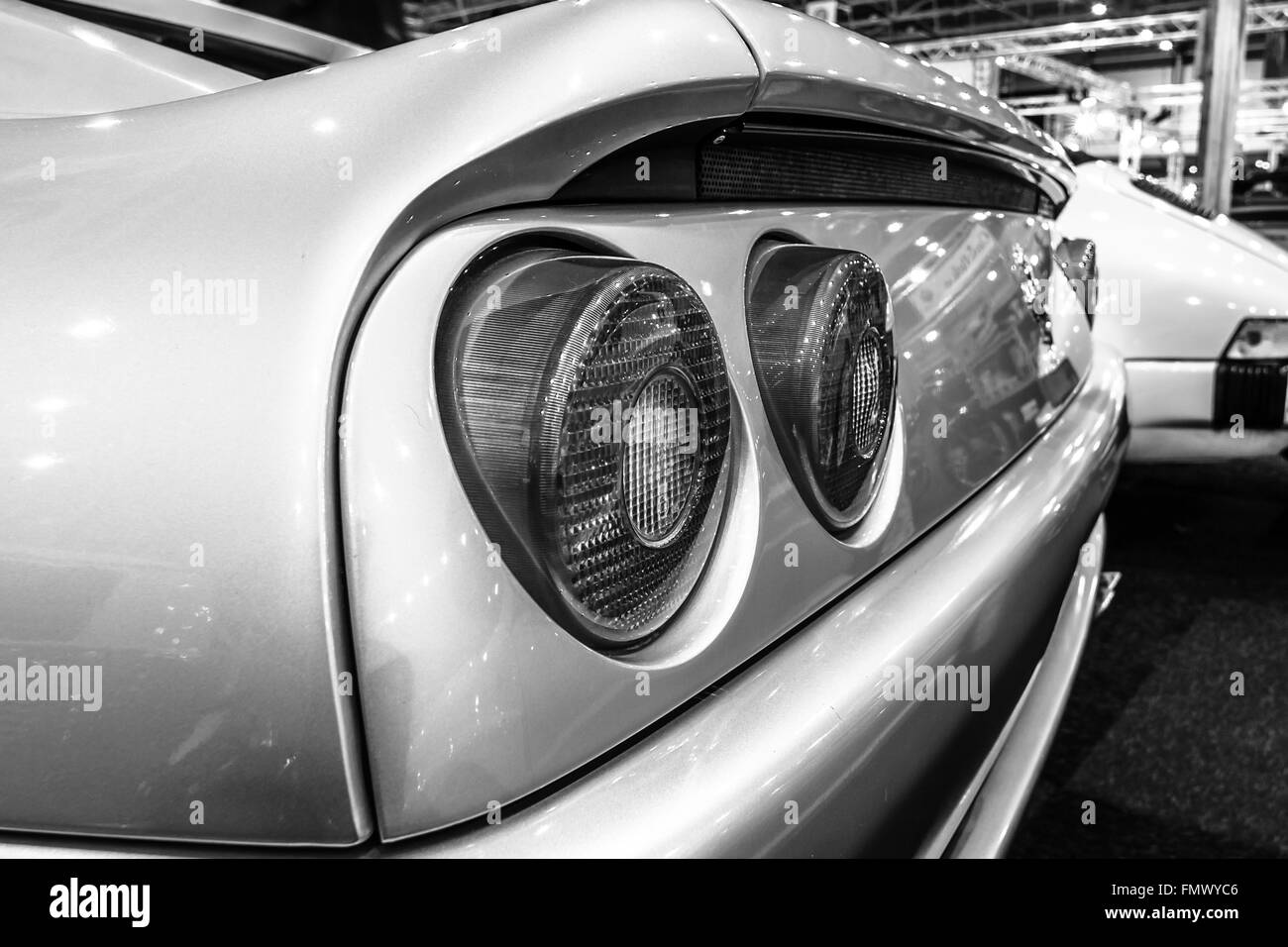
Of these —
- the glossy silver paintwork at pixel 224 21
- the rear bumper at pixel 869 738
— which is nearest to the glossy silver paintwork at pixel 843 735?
the rear bumper at pixel 869 738

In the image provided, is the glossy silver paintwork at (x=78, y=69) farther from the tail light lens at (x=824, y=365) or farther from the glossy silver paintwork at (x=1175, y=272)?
the glossy silver paintwork at (x=1175, y=272)

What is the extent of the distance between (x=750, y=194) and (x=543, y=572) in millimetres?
430

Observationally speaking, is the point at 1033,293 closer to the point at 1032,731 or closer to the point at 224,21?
the point at 1032,731

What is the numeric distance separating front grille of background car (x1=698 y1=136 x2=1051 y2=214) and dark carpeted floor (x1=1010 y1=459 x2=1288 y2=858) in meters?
1.07

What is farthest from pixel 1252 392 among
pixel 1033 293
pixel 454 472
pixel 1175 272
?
pixel 454 472

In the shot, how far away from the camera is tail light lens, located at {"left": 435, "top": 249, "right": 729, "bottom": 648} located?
23.3 inches

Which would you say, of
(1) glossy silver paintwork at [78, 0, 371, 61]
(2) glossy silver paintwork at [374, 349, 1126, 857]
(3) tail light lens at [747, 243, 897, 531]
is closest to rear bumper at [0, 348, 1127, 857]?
(2) glossy silver paintwork at [374, 349, 1126, 857]

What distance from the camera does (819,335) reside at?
2.63 ft

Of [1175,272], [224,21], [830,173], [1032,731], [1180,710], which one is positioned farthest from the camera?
[1175,272]

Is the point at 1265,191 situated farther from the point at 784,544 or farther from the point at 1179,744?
the point at 784,544

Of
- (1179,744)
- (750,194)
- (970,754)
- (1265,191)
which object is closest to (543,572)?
(750,194)

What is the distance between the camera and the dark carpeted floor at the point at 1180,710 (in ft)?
5.62

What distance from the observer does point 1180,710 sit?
83.7 inches

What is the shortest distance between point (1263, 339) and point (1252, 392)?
6.0 inches
